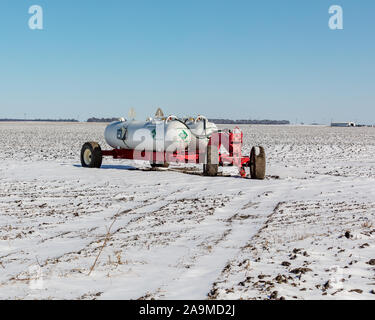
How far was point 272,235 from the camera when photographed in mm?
6426

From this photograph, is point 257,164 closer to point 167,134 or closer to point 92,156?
point 167,134

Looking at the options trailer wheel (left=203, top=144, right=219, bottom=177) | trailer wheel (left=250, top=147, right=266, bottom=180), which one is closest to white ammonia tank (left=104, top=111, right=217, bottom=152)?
trailer wheel (left=203, top=144, right=219, bottom=177)

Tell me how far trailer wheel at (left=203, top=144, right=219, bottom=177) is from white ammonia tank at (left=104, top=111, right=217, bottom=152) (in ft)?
4.31

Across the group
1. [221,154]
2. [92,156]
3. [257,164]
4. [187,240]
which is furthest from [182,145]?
[187,240]

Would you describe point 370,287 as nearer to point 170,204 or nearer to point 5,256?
point 5,256

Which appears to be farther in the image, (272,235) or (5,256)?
(272,235)

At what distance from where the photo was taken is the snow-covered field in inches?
175

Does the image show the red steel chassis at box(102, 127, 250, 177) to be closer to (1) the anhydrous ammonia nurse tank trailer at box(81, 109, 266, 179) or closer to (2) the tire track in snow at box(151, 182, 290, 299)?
(1) the anhydrous ammonia nurse tank trailer at box(81, 109, 266, 179)

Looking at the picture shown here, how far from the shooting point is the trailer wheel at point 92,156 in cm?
1558

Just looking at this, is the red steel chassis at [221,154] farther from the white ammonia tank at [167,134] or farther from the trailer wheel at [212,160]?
the trailer wheel at [212,160]
